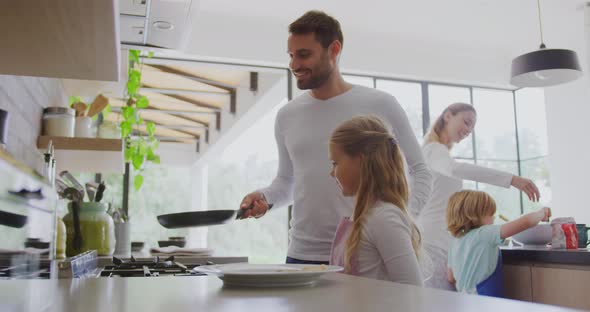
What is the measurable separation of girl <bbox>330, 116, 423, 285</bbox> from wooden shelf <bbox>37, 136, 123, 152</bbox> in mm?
1065

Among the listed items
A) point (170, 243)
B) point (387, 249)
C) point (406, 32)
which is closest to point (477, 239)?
point (387, 249)

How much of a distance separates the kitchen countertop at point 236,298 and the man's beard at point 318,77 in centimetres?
93

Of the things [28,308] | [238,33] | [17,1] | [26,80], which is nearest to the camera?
[28,308]

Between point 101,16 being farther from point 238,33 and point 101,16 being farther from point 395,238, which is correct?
point 238,33

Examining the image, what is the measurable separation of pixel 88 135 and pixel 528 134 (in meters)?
5.88

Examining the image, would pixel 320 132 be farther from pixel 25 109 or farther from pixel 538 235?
pixel 538 235

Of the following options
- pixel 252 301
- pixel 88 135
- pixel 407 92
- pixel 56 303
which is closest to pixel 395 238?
pixel 252 301

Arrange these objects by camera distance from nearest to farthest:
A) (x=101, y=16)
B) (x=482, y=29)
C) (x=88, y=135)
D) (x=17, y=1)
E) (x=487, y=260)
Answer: (x=17, y=1)
(x=101, y=16)
(x=487, y=260)
(x=88, y=135)
(x=482, y=29)

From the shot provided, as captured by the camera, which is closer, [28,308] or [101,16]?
[28,308]

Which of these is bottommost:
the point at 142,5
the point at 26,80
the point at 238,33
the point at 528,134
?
Answer: the point at 26,80

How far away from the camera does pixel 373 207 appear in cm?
131

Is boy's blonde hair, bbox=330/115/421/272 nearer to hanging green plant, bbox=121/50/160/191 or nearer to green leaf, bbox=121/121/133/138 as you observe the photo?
hanging green plant, bbox=121/50/160/191

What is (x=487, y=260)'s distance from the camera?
2.11m

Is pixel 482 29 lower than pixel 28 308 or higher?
higher
